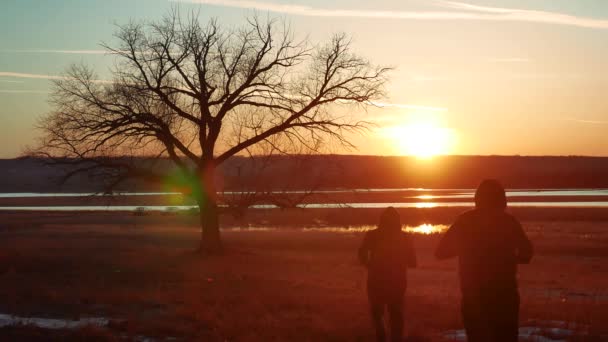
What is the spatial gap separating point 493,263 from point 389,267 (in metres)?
2.42

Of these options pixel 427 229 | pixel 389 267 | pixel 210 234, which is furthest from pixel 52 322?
pixel 427 229

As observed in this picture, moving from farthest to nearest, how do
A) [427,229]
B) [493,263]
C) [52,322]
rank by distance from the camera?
[427,229], [52,322], [493,263]

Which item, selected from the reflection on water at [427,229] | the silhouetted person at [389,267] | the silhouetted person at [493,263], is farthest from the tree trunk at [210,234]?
the silhouetted person at [493,263]

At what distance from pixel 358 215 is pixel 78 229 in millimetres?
21406

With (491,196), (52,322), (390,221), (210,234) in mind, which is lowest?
(52,322)

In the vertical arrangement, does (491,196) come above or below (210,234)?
above

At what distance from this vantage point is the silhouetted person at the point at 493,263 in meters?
7.71

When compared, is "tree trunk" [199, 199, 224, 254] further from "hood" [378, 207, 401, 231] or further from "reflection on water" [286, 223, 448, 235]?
"hood" [378, 207, 401, 231]

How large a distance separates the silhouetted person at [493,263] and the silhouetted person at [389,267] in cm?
219

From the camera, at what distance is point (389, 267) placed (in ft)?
32.8

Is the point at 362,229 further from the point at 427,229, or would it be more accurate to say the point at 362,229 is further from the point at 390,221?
the point at 390,221

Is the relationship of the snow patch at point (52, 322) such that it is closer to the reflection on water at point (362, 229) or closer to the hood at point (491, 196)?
the hood at point (491, 196)

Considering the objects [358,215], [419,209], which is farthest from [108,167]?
[419,209]

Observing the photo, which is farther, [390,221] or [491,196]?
[390,221]
